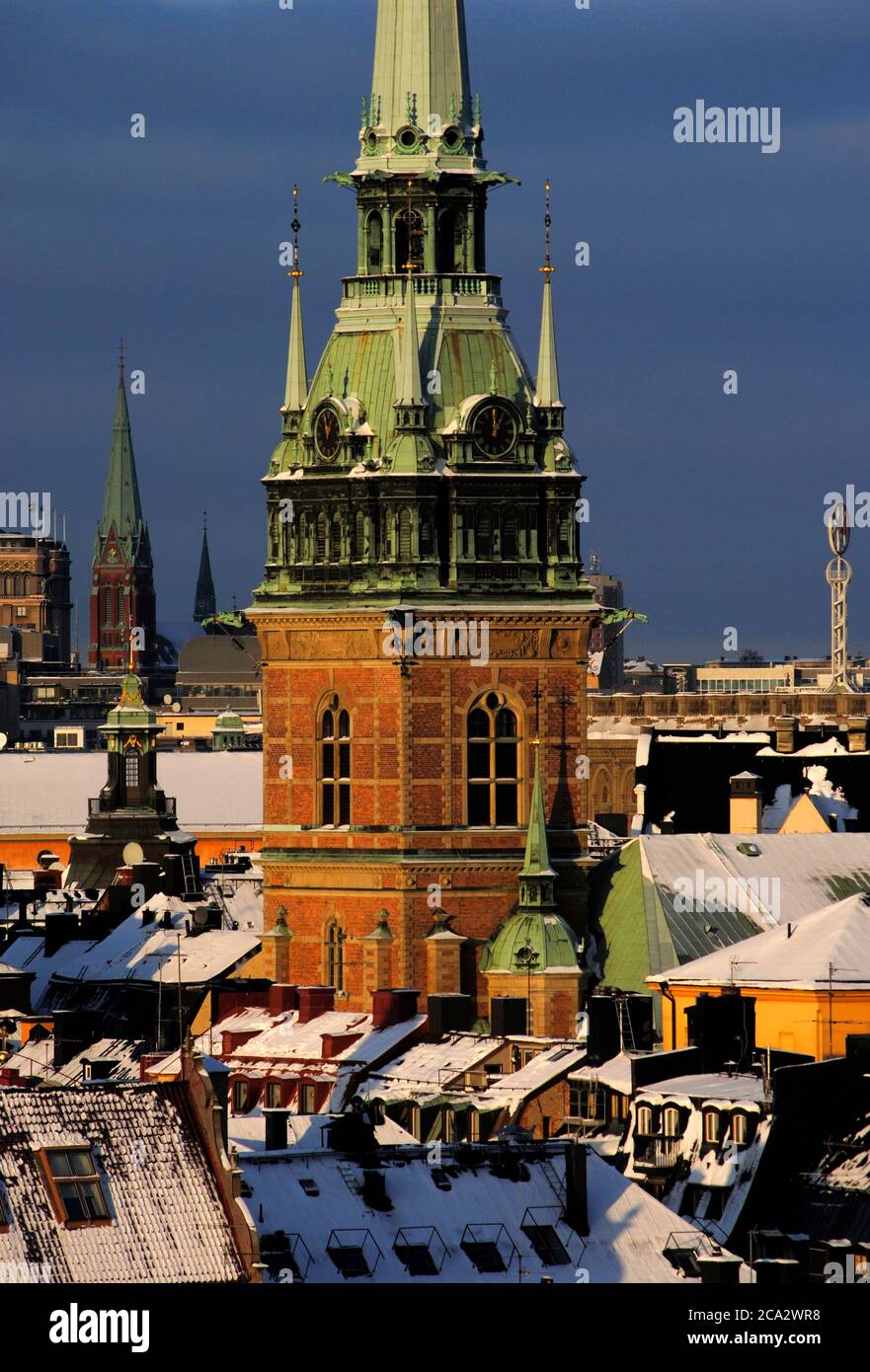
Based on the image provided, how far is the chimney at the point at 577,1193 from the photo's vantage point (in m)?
82.9

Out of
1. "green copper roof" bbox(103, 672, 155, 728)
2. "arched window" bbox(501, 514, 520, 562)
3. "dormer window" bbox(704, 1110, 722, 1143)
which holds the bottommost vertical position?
"dormer window" bbox(704, 1110, 722, 1143)

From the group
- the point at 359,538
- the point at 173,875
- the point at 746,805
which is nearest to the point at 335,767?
the point at 359,538

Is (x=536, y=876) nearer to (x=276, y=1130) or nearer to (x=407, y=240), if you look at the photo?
(x=407, y=240)

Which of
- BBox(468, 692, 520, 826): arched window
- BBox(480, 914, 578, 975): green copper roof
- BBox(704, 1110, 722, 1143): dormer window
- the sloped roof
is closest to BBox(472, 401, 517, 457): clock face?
BBox(468, 692, 520, 826): arched window

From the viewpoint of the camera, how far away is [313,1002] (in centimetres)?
11962

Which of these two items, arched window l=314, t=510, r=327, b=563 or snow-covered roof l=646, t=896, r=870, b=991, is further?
arched window l=314, t=510, r=327, b=563

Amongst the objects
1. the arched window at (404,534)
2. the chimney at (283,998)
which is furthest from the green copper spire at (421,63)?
the chimney at (283,998)

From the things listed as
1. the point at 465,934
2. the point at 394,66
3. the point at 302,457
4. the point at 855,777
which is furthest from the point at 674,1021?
the point at 855,777

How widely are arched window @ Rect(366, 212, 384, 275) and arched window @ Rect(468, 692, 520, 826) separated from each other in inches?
443

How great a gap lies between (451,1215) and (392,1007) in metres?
34.4

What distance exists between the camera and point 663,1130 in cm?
9562

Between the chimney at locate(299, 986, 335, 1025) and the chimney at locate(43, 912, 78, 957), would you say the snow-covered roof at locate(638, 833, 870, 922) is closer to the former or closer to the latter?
the chimney at locate(299, 986, 335, 1025)

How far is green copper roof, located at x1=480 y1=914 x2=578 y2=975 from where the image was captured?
12012 centimetres

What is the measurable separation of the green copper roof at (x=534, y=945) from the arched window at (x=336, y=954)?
160 inches
